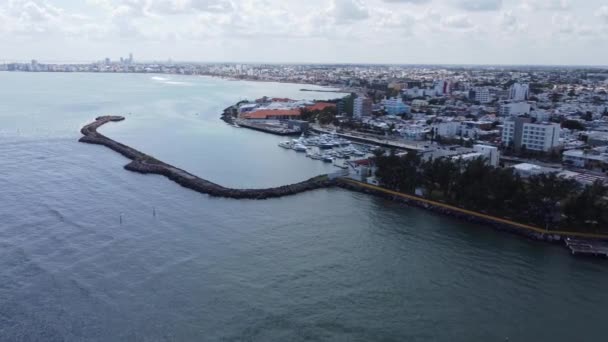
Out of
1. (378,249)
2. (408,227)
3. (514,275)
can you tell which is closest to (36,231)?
(378,249)

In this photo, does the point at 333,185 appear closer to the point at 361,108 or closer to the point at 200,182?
the point at 200,182

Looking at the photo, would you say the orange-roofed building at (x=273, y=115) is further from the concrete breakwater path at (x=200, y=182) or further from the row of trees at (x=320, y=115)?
the concrete breakwater path at (x=200, y=182)

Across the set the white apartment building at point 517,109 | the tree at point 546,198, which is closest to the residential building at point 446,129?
the white apartment building at point 517,109

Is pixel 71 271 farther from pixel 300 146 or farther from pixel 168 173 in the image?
pixel 300 146

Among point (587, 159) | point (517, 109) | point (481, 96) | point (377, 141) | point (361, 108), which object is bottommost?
point (377, 141)

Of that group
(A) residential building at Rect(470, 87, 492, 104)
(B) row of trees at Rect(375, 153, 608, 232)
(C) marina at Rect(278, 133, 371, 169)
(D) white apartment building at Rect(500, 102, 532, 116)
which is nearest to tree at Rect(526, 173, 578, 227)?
(B) row of trees at Rect(375, 153, 608, 232)

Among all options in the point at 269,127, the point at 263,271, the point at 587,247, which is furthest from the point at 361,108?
the point at 263,271
